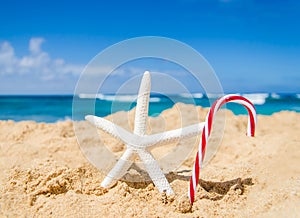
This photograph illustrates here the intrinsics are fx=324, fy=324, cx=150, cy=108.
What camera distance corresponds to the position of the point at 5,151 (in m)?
4.43

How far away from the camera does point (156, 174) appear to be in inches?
127

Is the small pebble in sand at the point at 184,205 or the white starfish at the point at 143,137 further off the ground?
the white starfish at the point at 143,137

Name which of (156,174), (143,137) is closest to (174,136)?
(143,137)

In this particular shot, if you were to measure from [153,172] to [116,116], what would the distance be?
440 centimetres

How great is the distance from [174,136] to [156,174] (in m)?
0.43

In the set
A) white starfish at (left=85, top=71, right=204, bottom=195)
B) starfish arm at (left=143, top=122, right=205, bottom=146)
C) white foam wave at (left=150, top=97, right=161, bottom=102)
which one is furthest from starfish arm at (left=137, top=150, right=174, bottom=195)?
white foam wave at (left=150, top=97, right=161, bottom=102)

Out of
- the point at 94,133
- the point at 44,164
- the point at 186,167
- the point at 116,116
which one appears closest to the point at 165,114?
the point at 116,116

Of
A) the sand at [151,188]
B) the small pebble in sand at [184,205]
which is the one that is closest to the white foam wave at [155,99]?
the sand at [151,188]

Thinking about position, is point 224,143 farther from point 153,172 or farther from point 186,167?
point 153,172

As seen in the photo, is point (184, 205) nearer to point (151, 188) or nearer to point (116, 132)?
point (151, 188)

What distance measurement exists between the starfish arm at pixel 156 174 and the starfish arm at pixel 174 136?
4.9 inches

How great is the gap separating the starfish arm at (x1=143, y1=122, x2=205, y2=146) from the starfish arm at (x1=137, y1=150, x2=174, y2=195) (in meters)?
0.12

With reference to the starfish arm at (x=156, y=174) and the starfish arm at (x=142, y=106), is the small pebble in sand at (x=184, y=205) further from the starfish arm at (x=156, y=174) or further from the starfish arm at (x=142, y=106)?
the starfish arm at (x=142, y=106)

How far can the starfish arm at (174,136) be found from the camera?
327 cm
